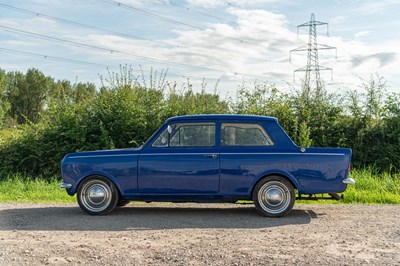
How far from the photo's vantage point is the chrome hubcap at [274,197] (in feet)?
27.1

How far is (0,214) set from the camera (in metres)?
8.83

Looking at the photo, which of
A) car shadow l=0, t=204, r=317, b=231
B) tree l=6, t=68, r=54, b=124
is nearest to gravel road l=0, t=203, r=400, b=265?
car shadow l=0, t=204, r=317, b=231

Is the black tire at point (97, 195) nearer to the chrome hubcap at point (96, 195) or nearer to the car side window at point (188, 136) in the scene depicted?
the chrome hubcap at point (96, 195)

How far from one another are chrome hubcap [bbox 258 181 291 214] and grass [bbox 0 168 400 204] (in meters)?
2.55

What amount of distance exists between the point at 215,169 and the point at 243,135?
2.65 ft

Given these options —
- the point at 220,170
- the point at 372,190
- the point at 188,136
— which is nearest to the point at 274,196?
the point at 220,170

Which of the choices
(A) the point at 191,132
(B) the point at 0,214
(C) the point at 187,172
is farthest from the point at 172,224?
(B) the point at 0,214

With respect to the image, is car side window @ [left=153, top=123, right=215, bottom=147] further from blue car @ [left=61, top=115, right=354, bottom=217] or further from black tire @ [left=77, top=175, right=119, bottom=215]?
black tire @ [left=77, top=175, right=119, bottom=215]

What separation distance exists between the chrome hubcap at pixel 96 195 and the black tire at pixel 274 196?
2597 mm

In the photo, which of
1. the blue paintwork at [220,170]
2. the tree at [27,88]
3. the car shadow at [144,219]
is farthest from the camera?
the tree at [27,88]

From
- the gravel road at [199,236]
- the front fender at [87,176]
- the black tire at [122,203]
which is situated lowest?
the gravel road at [199,236]

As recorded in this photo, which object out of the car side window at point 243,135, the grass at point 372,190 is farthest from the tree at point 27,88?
the car side window at point 243,135

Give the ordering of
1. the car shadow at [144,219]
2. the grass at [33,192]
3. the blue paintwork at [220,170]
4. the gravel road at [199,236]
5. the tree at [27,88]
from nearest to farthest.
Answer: the gravel road at [199,236] < the car shadow at [144,219] < the blue paintwork at [220,170] < the grass at [33,192] < the tree at [27,88]

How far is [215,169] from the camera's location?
27.0 ft
